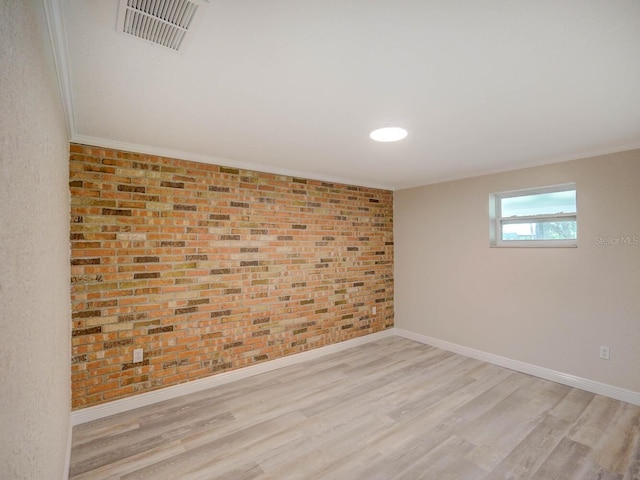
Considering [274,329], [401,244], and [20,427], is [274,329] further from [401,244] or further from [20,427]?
[20,427]

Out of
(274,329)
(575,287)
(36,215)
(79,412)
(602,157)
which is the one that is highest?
(602,157)

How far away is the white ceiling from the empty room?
0.02 m

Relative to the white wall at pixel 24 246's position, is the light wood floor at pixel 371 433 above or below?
below

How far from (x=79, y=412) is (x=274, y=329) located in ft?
6.10

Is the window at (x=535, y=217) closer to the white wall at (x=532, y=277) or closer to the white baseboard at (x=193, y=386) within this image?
the white wall at (x=532, y=277)

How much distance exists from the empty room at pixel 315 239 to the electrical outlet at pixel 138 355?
0.05 ft

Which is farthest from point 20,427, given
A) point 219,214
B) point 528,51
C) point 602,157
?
point 602,157

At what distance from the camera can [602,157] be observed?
2.98m

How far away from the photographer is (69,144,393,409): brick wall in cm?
257

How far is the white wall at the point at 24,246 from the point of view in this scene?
0.64 m

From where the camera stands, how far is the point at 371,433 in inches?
94.6

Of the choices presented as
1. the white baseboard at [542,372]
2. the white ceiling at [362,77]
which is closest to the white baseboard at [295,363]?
the white baseboard at [542,372]

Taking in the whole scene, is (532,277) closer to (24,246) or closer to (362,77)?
(362,77)

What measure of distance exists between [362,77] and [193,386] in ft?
10.2
